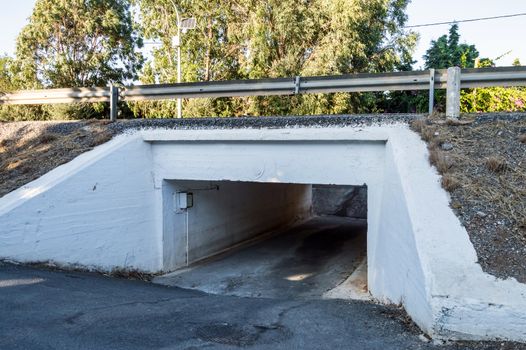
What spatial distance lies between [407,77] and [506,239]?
4599 mm

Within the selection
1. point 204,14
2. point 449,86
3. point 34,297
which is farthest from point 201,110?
point 34,297

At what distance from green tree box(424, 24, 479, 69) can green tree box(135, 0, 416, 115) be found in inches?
85.2

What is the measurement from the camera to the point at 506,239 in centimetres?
495

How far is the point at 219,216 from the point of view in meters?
12.2

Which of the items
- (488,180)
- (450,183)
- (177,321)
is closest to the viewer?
(177,321)

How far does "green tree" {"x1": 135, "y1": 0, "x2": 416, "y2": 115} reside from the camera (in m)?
19.6

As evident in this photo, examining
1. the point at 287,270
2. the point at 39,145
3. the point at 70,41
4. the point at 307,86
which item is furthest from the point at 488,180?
the point at 70,41

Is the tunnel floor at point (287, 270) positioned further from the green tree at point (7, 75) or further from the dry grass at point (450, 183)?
the green tree at point (7, 75)

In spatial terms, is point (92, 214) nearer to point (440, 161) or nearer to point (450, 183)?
point (440, 161)

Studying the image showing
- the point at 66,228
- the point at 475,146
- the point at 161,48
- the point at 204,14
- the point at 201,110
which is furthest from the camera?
the point at 161,48

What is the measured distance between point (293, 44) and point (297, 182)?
1387 centimetres

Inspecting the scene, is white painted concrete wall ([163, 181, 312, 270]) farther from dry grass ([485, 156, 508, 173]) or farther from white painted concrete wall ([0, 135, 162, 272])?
dry grass ([485, 156, 508, 173])

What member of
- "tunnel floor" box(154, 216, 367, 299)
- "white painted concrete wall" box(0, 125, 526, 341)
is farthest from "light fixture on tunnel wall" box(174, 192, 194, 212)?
"tunnel floor" box(154, 216, 367, 299)

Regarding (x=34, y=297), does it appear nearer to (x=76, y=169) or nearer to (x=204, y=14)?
(x=76, y=169)
